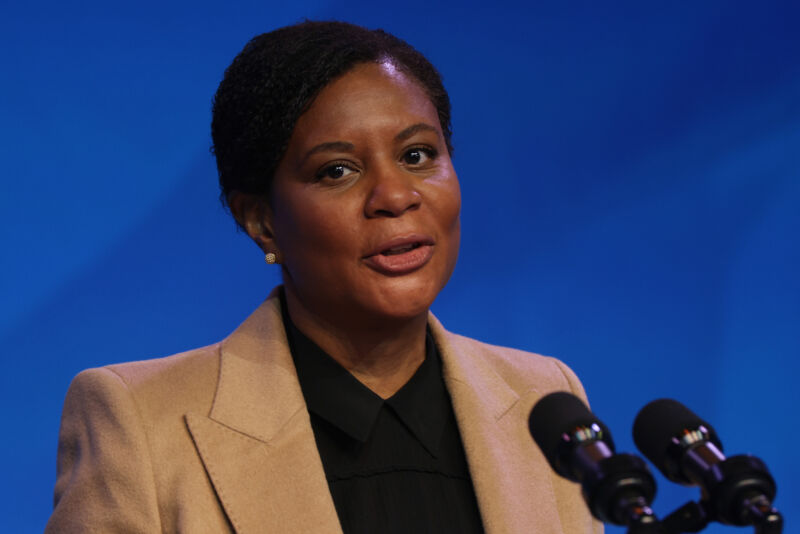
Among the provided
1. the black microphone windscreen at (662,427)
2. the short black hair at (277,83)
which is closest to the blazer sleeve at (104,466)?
the short black hair at (277,83)

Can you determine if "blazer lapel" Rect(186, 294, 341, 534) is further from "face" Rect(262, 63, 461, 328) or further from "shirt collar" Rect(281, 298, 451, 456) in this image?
"face" Rect(262, 63, 461, 328)

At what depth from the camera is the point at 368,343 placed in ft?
5.88

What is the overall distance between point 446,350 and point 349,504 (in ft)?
1.36

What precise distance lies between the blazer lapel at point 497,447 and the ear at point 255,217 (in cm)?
42

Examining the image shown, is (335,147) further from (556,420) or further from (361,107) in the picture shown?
(556,420)

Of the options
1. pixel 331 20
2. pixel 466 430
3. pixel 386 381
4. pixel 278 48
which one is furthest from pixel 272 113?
pixel 466 430

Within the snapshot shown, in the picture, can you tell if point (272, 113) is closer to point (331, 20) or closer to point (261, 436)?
point (331, 20)

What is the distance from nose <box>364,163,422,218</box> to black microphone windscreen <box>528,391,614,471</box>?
1.88ft

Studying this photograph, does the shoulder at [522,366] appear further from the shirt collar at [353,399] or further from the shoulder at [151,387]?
the shoulder at [151,387]

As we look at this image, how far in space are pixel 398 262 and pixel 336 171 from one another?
7.8 inches

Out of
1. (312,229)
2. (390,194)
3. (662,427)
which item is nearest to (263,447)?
(312,229)

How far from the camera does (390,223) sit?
5.29ft

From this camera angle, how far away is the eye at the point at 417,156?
5.64 ft

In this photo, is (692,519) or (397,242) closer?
(692,519)
